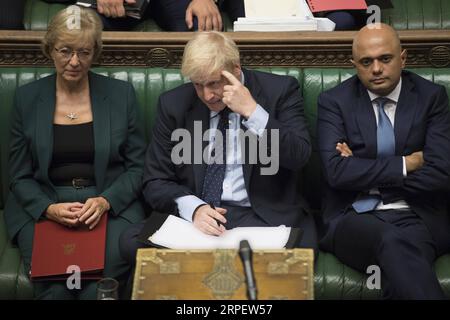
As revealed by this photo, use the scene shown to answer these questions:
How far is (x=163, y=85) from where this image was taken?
2934 millimetres

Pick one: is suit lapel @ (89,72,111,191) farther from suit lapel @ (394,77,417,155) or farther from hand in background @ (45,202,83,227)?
suit lapel @ (394,77,417,155)

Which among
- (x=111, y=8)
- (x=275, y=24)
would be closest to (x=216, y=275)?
(x=275, y=24)

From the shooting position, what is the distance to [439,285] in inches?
90.6

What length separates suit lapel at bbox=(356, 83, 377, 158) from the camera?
8.64 feet

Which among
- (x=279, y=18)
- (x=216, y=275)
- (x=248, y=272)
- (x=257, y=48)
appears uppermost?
(x=279, y=18)

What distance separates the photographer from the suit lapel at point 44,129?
271 centimetres

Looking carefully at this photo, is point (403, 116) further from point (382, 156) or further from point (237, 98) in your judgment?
point (237, 98)

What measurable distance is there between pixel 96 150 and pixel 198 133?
38 cm

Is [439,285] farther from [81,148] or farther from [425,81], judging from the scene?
[81,148]

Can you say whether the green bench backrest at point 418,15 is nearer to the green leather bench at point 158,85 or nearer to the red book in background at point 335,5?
the red book in background at point 335,5

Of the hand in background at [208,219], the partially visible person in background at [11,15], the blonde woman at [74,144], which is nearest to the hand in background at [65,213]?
the blonde woman at [74,144]

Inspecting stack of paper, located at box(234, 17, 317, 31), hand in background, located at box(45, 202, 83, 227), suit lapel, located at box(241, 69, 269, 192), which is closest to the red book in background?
stack of paper, located at box(234, 17, 317, 31)
